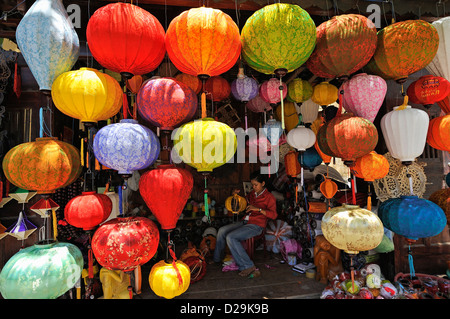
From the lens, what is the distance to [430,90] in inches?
81.8

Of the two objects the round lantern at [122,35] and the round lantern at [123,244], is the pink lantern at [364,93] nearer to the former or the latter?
the round lantern at [122,35]

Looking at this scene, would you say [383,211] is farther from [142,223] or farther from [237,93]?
[142,223]

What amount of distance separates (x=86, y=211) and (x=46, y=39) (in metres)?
1.26

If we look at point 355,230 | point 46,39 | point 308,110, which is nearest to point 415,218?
point 355,230

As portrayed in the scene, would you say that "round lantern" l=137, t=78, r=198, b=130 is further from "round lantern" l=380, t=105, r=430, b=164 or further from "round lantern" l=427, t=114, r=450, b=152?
"round lantern" l=427, t=114, r=450, b=152

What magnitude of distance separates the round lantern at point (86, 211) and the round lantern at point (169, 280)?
2.17ft

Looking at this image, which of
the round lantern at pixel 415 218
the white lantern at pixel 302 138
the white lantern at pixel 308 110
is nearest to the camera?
the round lantern at pixel 415 218

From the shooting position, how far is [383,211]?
211 cm

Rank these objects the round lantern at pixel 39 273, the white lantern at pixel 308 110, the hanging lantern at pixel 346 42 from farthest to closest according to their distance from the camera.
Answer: the white lantern at pixel 308 110 → the hanging lantern at pixel 346 42 → the round lantern at pixel 39 273

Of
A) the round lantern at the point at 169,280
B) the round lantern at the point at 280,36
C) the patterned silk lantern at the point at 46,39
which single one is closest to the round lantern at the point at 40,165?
the patterned silk lantern at the point at 46,39

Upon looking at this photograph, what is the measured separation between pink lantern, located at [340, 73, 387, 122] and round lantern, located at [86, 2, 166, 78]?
5.47ft

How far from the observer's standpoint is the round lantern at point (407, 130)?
6.13ft

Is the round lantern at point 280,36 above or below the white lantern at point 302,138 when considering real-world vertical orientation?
above

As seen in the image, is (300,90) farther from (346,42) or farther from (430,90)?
(430,90)
